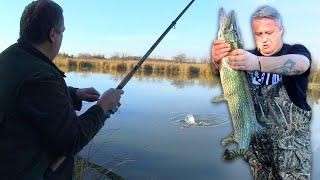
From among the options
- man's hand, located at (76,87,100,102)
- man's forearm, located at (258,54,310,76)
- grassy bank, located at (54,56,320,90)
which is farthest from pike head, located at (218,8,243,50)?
grassy bank, located at (54,56,320,90)

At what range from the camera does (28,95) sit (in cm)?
234

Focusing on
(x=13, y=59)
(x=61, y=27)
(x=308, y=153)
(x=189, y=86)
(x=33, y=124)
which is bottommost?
(x=189, y=86)

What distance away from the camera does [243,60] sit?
110 inches

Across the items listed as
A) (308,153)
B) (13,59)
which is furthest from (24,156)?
(308,153)

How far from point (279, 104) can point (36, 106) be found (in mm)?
1392

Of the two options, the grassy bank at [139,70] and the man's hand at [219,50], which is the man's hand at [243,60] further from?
the grassy bank at [139,70]

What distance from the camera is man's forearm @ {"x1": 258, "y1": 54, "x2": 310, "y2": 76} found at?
282 cm

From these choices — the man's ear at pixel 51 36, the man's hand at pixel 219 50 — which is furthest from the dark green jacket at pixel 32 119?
the man's hand at pixel 219 50

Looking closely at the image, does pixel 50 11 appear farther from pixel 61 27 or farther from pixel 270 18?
pixel 270 18

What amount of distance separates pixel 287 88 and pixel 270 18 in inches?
16.1

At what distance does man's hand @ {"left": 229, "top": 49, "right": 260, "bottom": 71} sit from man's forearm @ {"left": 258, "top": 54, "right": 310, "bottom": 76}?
40 millimetres

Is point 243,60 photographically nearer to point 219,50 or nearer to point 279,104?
point 219,50

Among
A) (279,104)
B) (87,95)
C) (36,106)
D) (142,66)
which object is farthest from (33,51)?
(142,66)

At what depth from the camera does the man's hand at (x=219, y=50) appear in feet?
9.30
